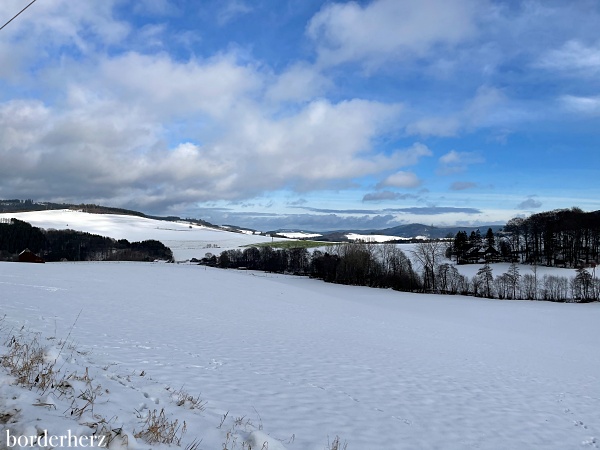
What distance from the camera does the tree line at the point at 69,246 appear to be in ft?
355

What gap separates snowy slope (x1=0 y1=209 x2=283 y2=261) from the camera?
14800 cm

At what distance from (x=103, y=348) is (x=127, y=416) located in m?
6.92

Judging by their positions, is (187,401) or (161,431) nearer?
(161,431)

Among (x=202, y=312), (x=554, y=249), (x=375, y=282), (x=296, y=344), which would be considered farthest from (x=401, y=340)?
(x=554, y=249)

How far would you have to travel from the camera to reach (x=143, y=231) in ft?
550

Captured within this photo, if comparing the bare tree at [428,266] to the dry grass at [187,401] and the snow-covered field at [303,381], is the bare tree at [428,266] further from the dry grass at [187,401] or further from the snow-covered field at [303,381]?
the dry grass at [187,401]

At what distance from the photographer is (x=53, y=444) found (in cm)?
403

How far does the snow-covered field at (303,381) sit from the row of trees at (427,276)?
47.6 metres

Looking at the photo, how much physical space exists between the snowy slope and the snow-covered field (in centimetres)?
11350

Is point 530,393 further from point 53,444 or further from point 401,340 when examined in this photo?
point 53,444

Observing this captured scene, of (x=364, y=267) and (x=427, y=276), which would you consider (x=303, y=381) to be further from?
(x=364, y=267)

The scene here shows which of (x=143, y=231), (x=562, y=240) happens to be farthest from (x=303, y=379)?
(x=143, y=231)

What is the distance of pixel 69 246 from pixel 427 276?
112m

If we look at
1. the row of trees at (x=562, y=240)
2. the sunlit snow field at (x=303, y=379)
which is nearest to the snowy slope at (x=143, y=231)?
the row of trees at (x=562, y=240)
